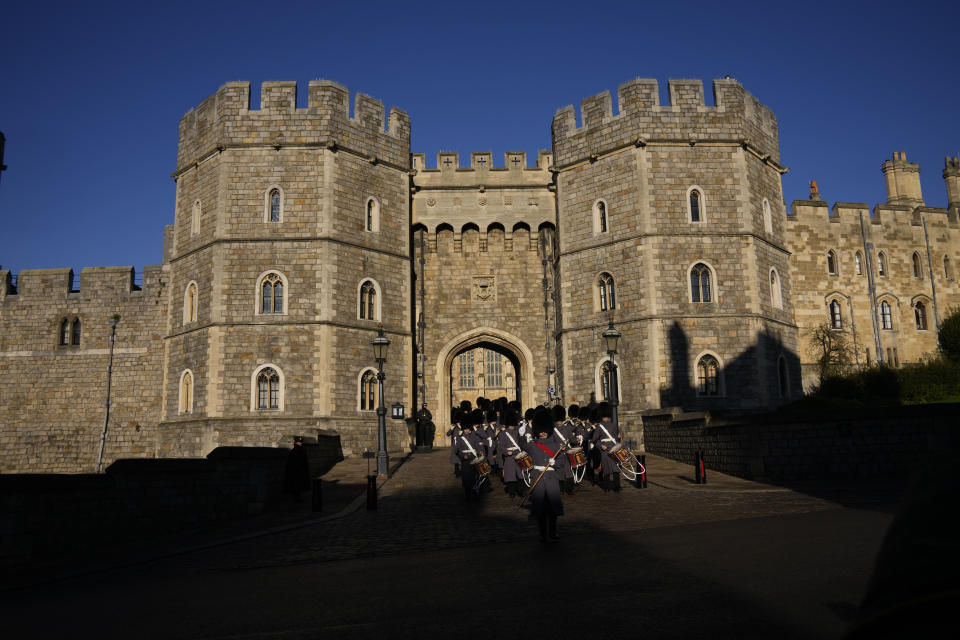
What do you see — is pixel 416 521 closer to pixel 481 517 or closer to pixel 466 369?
pixel 481 517

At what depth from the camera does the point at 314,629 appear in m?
4.75

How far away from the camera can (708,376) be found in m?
22.9

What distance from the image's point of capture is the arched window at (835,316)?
32.1 m

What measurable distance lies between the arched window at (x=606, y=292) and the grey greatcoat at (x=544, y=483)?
52.3 ft

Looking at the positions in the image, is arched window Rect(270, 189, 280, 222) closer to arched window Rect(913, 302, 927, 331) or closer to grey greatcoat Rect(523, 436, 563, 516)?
grey greatcoat Rect(523, 436, 563, 516)

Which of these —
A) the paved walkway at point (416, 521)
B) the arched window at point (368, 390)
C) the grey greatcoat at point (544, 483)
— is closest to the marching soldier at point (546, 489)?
the grey greatcoat at point (544, 483)

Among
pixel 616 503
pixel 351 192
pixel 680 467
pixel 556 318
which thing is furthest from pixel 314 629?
pixel 556 318

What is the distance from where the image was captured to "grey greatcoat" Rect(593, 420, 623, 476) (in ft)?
45.4

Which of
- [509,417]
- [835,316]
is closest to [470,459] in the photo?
[509,417]

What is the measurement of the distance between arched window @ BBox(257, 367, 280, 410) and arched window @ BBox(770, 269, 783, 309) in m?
15.9

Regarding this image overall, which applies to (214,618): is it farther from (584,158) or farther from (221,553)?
(584,158)

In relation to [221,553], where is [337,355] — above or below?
above

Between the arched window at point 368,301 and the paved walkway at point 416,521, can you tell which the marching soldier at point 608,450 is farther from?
the arched window at point 368,301

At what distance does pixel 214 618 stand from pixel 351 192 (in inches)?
793
